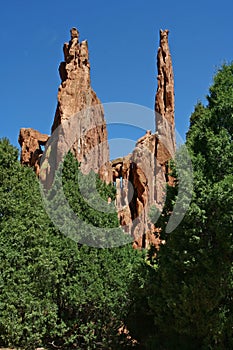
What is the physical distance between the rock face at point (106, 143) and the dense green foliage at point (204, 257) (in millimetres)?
20674

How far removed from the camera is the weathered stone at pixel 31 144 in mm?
43938

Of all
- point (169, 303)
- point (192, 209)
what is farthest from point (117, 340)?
point (192, 209)

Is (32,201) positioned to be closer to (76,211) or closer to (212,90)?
(76,211)

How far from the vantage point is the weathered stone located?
4394 cm

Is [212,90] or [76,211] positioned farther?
[76,211]

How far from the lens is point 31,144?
147 feet

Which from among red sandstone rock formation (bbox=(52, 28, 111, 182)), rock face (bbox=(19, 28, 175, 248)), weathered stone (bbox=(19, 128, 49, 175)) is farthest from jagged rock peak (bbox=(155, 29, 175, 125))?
weathered stone (bbox=(19, 128, 49, 175))

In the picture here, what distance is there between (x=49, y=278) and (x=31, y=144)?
33.1 meters

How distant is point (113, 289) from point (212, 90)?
804cm

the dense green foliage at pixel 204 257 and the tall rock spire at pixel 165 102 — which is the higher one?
the tall rock spire at pixel 165 102

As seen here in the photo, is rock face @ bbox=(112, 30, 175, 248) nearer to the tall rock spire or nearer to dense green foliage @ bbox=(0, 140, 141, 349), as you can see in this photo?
the tall rock spire

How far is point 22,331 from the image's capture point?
12.2 meters

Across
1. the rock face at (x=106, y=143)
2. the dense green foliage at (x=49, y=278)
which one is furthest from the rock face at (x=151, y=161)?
the dense green foliage at (x=49, y=278)

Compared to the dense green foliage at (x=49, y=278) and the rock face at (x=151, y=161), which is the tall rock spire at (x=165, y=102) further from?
the dense green foliage at (x=49, y=278)
